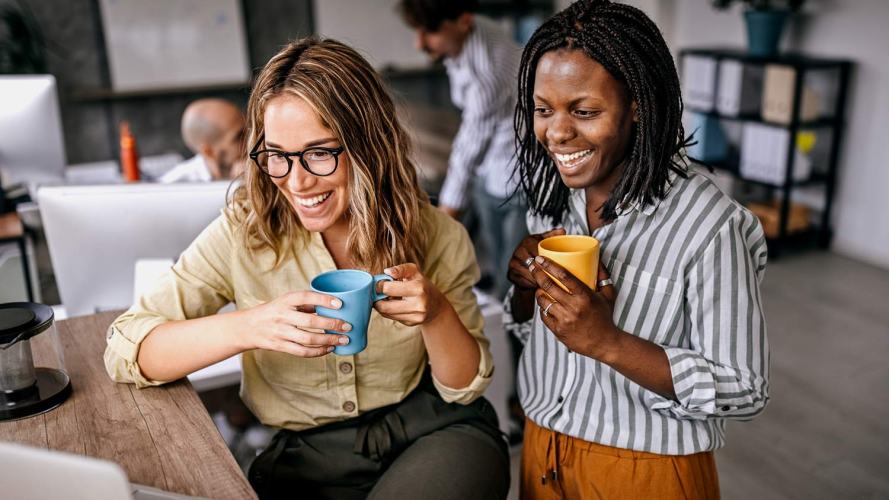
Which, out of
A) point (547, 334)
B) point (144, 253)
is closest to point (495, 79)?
point (144, 253)

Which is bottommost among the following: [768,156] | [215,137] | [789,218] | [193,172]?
[789,218]

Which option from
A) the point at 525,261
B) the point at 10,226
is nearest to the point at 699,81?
the point at 10,226

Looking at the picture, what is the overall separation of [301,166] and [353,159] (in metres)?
0.09

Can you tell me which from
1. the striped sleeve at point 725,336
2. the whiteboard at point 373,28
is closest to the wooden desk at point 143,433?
the striped sleeve at point 725,336

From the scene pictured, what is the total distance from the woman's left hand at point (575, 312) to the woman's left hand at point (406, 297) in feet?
0.56

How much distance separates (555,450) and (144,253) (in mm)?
1033

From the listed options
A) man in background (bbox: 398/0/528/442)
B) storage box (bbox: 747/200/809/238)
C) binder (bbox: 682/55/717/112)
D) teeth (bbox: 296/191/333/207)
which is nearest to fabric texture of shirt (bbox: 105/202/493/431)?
teeth (bbox: 296/191/333/207)

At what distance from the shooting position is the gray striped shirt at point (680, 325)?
1.14 m

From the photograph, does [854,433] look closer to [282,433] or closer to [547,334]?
[547,334]

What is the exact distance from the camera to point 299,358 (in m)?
1.40

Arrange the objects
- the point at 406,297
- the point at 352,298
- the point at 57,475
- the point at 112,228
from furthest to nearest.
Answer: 1. the point at 112,228
2. the point at 406,297
3. the point at 352,298
4. the point at 57,475

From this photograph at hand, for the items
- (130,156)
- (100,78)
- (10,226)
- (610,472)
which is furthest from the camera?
(100,78)

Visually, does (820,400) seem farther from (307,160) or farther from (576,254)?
(307,160)

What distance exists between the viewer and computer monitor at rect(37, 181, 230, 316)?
1722 millimetres
